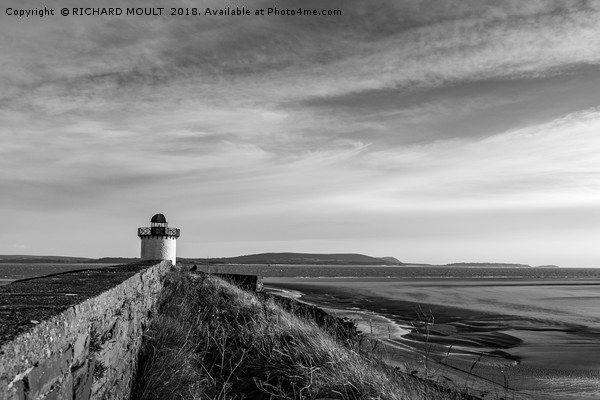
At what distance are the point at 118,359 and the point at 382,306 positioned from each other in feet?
75.1

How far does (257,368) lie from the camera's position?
5836 millimetres

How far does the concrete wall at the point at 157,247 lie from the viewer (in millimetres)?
29953

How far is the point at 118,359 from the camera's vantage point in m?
4.16

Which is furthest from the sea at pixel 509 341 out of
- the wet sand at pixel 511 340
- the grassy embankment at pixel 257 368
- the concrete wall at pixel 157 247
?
the concrete wall at pixel 157 247

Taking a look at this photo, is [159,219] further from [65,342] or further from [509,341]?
[65,342]

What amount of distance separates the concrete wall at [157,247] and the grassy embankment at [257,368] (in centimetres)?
2279

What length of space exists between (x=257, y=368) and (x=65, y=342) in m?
3.43

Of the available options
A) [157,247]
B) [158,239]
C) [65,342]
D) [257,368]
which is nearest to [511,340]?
[257,368]

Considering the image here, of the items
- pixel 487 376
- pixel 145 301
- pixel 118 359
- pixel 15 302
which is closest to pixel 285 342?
pixel 145 301

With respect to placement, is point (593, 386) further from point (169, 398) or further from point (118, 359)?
point (118, 359)

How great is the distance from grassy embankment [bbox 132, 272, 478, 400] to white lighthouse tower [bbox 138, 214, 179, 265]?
2283 centimetres

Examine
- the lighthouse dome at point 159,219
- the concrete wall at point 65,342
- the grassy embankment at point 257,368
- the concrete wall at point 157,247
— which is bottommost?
the grassy embankment at point 257,368

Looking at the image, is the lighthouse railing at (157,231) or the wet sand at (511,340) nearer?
the wet sand at (511,340)

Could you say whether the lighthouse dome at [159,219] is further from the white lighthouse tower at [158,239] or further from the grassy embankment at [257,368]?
the grassy embankment at [257,368]
